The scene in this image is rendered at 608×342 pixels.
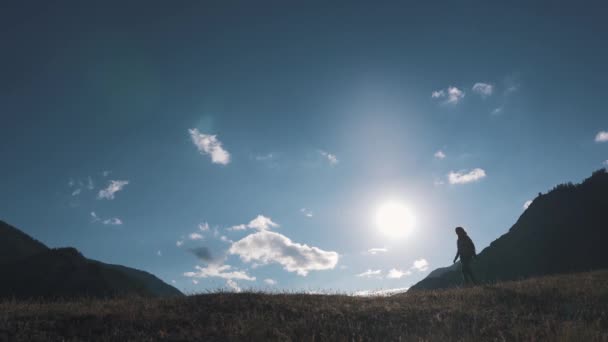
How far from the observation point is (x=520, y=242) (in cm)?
6038

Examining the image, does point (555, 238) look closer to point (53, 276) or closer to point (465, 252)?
point (465, 252)

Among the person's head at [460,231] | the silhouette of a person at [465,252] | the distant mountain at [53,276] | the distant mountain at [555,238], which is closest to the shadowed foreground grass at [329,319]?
the silhouette of a person at [465,252]

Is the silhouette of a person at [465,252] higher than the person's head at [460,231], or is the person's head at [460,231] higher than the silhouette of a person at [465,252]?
the person's head at [460,231]

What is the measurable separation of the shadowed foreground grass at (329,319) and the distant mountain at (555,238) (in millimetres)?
41692

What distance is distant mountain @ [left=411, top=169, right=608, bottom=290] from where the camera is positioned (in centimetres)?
5016

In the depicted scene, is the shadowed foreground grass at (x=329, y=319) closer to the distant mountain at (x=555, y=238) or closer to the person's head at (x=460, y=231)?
the person's head at (x=460, y=231)

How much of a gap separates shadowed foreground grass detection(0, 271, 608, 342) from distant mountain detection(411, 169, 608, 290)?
4169 centimetres

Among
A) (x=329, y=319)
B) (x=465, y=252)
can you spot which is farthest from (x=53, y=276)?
(x=329, y=319)

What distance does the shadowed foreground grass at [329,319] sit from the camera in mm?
6746

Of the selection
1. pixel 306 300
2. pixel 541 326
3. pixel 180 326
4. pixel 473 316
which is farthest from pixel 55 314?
pixel 541 326

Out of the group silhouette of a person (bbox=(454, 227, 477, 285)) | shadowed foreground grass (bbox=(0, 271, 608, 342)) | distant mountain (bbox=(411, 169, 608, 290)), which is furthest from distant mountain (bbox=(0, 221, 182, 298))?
distant mountain (bbox=(411, 169, 608, 290))

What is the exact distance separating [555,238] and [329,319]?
59.6 metres

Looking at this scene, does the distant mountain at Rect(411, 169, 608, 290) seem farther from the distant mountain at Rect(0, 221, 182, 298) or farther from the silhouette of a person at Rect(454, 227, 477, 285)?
the distant mountain at Rect(0, 221, 182, 298)

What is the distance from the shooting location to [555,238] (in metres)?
55.6
